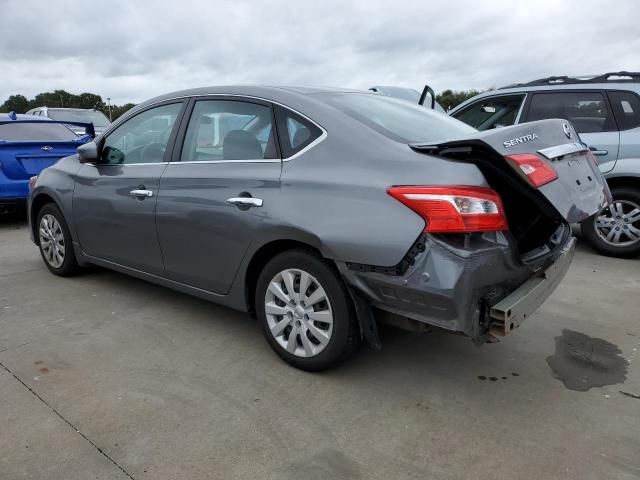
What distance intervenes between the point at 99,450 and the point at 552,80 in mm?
5831

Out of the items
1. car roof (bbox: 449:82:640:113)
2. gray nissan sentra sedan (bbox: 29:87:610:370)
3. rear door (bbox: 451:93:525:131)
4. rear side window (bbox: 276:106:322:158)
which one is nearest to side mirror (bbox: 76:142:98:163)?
gray nissan sentra sedan (bbox: 29:87:610:370)

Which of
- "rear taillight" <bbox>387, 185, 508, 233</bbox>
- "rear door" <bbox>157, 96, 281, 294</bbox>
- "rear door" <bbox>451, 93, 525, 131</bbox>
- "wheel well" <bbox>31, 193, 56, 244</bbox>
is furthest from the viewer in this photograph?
"rear door" <bbox>451, 93, 525, 131</bbox>

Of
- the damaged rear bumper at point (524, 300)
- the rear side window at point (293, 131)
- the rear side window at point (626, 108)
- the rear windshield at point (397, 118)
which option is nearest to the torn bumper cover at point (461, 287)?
the damaged rear bumper at point (524, 300)

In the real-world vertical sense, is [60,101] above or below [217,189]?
above

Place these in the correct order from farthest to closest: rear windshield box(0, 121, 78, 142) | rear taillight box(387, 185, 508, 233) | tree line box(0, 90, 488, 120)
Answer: tree line box(0, 90, 488, 120) → rear windshield box(0, 121, 78, 142) → rear taillight box(387, 185, 508, 233)

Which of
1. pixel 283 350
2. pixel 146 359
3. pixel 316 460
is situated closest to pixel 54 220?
pixel 146 359

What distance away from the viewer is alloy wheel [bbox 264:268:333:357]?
109 inches

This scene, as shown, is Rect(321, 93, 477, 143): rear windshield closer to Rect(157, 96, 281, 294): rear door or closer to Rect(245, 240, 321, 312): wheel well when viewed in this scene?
Rect(157, 96, 281, 294): rear door

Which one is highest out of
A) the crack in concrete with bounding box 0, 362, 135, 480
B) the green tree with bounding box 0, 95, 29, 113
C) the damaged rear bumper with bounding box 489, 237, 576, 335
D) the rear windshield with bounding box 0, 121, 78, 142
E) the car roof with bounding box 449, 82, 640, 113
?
the green tree with bounding box 0, 95, 29, 113

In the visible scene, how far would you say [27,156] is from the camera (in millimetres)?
6867

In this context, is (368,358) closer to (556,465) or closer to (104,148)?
(556,465)

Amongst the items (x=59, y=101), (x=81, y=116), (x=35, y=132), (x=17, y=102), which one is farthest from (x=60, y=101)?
(x=35, y=132)

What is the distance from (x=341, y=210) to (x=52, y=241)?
3.26 m

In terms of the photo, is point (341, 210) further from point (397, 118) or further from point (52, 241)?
point (52, 241)
